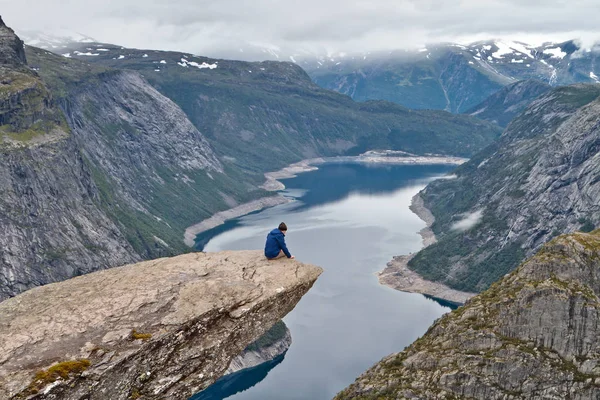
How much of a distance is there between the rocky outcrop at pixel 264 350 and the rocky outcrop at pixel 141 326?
5284 inches

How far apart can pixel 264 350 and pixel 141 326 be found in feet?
478

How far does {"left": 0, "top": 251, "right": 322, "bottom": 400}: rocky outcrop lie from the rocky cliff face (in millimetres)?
50827

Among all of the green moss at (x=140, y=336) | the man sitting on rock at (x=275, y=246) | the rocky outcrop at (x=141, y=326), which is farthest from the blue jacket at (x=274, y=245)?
the green moss at (x=140, y=336)

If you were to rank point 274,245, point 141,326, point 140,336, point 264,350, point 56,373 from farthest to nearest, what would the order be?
point 264,350 → point 274,245 → point 141,326 → point 140,336 → point 56,373

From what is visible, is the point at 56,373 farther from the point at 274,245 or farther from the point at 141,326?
the point at 274,245

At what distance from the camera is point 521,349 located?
275ft

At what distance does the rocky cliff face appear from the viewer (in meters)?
81.5

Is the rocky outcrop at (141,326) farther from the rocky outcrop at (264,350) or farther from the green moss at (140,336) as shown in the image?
the rocky outcrop at (264,350)

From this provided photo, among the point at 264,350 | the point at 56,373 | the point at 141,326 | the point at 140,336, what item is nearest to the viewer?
the point at 56,373

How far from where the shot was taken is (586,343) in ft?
272

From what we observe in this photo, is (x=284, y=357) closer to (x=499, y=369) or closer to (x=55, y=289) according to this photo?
(x=499, y=369)

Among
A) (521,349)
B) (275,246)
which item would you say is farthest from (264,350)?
(275,246)

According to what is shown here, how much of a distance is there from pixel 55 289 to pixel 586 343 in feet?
231

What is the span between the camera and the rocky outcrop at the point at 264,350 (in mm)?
169125
